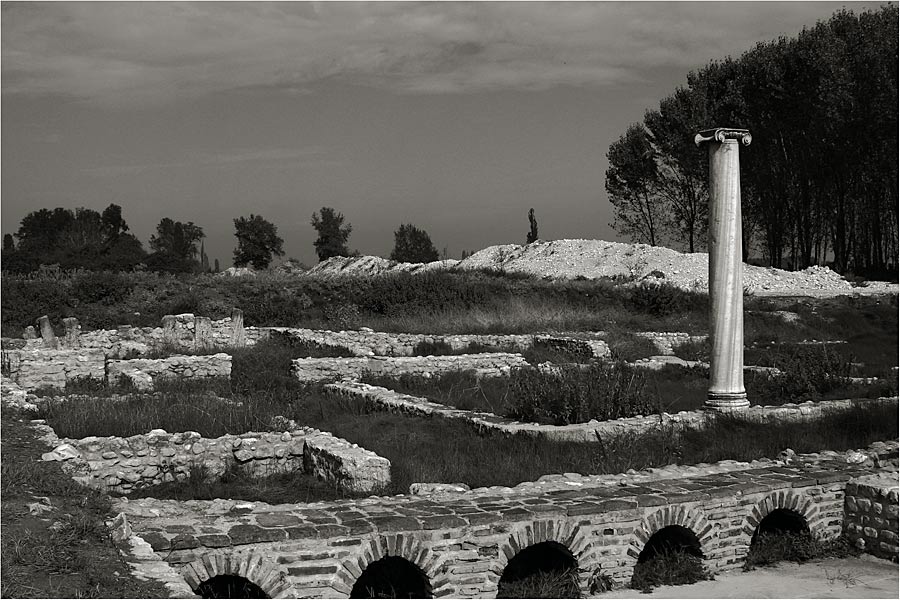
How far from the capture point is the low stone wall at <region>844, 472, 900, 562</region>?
705cm

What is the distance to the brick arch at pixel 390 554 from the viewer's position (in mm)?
5875

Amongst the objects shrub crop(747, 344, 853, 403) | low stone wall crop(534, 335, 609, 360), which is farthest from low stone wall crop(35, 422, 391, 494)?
low stone wall crop(534, 335, 609, 360)

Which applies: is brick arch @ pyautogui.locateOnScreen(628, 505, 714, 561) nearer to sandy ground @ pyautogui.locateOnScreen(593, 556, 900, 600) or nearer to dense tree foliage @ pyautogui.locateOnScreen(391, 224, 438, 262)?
sandy ground @ pyautogui.locateOnScreen(593, 556, 900, 600)

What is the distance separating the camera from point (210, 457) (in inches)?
353

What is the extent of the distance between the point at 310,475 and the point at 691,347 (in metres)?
11.9

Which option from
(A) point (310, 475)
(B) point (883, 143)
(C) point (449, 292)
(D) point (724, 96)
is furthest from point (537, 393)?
(D) point (724, 96)

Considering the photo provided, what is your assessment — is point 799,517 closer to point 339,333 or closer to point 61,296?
point 339,333

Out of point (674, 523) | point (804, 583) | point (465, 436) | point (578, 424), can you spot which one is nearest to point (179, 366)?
point (465, 436)

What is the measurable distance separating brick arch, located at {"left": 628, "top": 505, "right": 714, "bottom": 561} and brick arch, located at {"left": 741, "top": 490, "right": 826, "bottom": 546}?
428 millimetres

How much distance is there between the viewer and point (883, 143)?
120ft

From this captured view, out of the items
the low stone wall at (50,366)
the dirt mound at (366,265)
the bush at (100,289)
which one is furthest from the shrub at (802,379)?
the dirt mound at (366,265)

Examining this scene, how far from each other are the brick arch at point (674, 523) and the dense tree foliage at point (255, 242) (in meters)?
58.6

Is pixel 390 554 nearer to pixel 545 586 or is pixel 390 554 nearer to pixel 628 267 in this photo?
pixel 545 586

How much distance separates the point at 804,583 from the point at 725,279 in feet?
17.1
